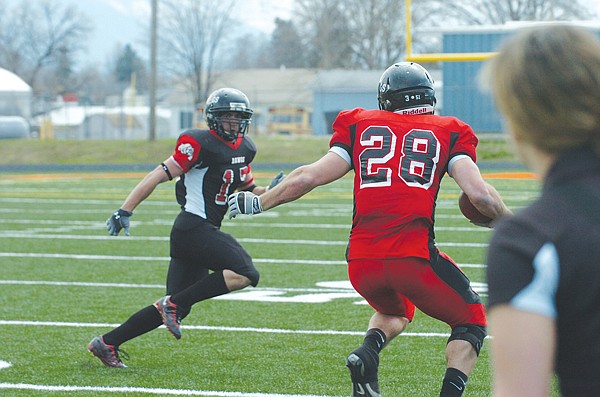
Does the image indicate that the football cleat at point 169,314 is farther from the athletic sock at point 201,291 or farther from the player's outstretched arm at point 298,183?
the player's outstretched arm at point 298,183

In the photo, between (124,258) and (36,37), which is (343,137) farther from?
(36,37)

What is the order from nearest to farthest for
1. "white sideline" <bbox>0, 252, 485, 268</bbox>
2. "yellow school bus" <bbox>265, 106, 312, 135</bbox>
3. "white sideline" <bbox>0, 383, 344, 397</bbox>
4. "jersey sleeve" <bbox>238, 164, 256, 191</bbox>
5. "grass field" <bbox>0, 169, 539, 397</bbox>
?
1. "white sideline" <bbox>0, 383, 344, 397</bbox>
2. "grass field" <bbox>0, 169, 539, 397</bbox>
3. "jersey sleeve" <bbox>238, 164, 256, 191</bbox>
4. "white sideline" <bbox>0, 252, 485, 268</bbox>
5. "yellow school bus" <bbox>265, 106, 312, 135</bbox>

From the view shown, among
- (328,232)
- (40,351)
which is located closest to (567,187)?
(40,351)

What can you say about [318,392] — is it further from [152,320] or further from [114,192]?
[114,192]

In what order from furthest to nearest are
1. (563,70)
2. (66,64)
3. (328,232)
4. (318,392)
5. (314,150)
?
(66,64)
(314,150)
(328,232)
(318,392)
(563,70)

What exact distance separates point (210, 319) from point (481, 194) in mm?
3625

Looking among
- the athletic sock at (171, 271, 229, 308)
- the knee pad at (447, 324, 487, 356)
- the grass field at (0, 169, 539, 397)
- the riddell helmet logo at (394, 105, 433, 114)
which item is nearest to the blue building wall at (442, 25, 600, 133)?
the grass field at (0, 169, 539, 397)

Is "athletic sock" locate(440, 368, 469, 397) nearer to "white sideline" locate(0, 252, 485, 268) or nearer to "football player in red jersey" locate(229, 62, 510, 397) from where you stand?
"football player in red jersey" locate(229, 62, 510, 397)

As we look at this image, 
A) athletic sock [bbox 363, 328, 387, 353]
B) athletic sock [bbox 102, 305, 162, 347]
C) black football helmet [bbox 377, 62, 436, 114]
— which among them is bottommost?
athletic sock [bbox 102, 305, 162, 347]

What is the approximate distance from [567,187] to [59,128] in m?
46.4

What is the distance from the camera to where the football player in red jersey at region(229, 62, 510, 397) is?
421 cm

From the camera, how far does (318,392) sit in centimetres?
507

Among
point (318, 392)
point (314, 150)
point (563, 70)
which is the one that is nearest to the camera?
point (563, 70)

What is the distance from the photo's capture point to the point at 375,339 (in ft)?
14.6
